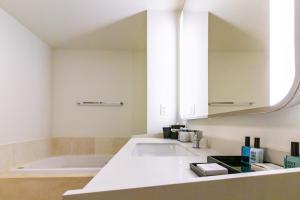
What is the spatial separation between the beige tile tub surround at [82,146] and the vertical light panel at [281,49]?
2937 mm

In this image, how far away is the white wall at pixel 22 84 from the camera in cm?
236

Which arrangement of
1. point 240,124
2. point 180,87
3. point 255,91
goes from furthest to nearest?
point 180,87, point 240,124, point 255,91

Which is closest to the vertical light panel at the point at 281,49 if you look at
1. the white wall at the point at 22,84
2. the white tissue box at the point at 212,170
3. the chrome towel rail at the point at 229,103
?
the chrome towel rail at the point at 229,103

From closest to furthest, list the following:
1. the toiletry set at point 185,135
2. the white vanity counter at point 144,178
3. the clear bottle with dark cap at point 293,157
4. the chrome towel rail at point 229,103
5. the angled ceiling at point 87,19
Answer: the white vanity counter at point 144,178, the clear bottle with dark cap at point 293,157, the chrome towel rail at point 229,103, the toiletry set at point 185,135, the angled ceiling at point 87,19

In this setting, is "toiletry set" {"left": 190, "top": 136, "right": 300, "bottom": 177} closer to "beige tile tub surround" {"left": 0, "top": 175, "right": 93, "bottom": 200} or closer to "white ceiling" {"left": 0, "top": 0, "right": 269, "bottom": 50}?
"white ceiling" {"left": 0, "top": 0, "right": 269, "bottom": 50}

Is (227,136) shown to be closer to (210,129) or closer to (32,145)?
(210,129)

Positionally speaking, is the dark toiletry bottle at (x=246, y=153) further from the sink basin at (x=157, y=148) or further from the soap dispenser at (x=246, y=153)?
the sink basin at (x=157, y=148)

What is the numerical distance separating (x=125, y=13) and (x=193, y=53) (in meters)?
0.96

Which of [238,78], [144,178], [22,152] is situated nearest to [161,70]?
[238,78]

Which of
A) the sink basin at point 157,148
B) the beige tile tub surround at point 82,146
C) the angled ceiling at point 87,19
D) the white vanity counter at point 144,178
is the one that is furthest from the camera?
the beige tile tub surround at point 82,146

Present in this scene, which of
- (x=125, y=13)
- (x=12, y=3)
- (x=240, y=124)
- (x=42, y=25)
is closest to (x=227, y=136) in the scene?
(x=240, y=124)

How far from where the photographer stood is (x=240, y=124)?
3.26ft

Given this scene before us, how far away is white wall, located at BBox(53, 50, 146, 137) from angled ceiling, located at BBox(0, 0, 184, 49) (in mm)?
318

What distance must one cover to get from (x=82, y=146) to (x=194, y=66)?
227 centimetres
